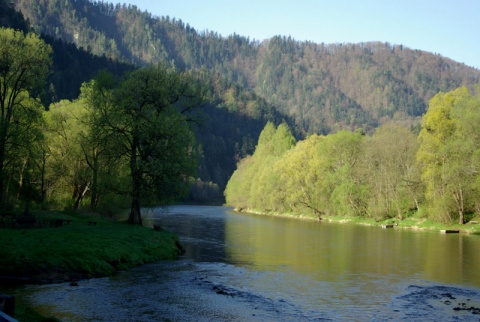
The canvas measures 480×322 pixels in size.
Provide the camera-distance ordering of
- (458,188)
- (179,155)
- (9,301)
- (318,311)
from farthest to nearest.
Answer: (458,188) → (179,155) → (318,311) → (9,301)

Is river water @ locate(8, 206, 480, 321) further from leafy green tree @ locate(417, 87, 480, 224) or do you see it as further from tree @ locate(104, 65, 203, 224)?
leafy green tree @ locate(417, 87, 480, 224)

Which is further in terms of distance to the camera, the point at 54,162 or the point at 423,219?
the point at 423,219

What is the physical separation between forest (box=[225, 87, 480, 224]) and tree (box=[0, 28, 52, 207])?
60243 mm

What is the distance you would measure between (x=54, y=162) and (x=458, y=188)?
6192 centimetres

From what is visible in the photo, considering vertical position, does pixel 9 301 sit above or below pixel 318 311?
above

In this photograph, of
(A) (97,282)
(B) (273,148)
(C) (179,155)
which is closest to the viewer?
(A) (97,282)

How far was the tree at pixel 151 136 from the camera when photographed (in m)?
52.6

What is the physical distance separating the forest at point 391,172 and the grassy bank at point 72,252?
51.2 metres

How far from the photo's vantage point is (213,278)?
33.1 metres

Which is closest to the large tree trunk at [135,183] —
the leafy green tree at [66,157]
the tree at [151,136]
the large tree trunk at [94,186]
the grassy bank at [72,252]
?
the tree at [151,136]

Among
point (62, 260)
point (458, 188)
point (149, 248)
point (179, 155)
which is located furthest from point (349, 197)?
point (62, 260)

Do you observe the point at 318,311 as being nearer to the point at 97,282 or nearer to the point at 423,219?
the point at 97,282

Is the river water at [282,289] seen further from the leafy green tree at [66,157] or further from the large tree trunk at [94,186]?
the leafy green tree at [66,157]

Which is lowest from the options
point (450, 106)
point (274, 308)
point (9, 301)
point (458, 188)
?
point (274, 308)
